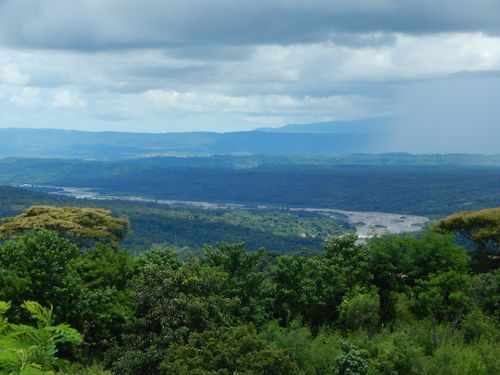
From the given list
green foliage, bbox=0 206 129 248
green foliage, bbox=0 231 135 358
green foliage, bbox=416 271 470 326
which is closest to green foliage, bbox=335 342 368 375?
green foliage, bbox=416 271 470 326

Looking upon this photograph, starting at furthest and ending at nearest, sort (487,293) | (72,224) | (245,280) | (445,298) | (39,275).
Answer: (72,224)
(445,298)
(487,293)
(245,280)
(39,275)

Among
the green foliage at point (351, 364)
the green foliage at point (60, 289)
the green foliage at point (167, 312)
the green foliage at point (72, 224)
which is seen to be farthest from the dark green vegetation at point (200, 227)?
the green foliage at point (351, 364)

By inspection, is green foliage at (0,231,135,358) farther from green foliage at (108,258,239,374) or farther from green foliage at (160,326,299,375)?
green foliage at (160,326,299,375)

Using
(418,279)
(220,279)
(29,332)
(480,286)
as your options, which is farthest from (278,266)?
(29,332)

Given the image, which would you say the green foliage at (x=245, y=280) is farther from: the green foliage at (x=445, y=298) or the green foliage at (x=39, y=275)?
the green foliage at (x=445, y=298)

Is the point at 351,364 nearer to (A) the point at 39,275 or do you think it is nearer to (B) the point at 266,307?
(B) the point at 266,307

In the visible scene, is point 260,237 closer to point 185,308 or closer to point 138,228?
point 138,228

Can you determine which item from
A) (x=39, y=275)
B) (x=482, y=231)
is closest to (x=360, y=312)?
(x=482, y=231)
